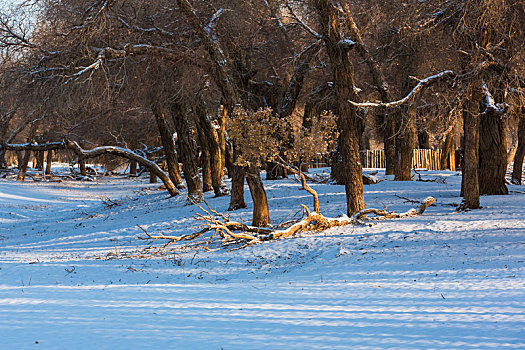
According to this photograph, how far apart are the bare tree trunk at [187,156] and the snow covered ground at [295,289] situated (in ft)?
18.6

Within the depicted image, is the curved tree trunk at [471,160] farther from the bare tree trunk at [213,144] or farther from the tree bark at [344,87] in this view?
the bare tree trunk at [213,144]

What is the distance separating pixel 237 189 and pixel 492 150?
26.7ft

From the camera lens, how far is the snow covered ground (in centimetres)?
531

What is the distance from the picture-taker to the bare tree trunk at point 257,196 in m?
13.6

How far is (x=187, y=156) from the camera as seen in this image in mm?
22391

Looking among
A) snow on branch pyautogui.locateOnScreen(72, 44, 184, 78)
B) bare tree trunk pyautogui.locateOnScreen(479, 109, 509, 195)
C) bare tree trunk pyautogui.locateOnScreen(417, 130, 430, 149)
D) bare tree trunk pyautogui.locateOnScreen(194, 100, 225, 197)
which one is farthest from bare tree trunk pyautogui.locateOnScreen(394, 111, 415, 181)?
bare tree trunk pyautogui.locateOnScreen(417, 130, 430, 149)

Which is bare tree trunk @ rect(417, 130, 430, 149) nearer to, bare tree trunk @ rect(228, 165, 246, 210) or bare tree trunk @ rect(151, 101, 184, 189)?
bare tree trunk @ rect(151, 101, 184, 189)

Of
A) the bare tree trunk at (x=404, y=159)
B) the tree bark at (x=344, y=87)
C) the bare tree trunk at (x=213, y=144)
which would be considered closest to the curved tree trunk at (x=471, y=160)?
the tree bark at (x=344, y=87)

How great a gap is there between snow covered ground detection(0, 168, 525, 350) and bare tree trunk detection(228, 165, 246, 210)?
1690 mm

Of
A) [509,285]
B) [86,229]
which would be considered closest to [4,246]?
[86,229]

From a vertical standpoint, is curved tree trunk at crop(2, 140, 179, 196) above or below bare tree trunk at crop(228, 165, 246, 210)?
above

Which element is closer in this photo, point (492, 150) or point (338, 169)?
point (492, 150)

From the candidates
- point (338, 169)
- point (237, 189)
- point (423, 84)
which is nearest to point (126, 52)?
point (237, 189)

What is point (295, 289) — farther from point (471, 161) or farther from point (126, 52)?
point (126, 52)
